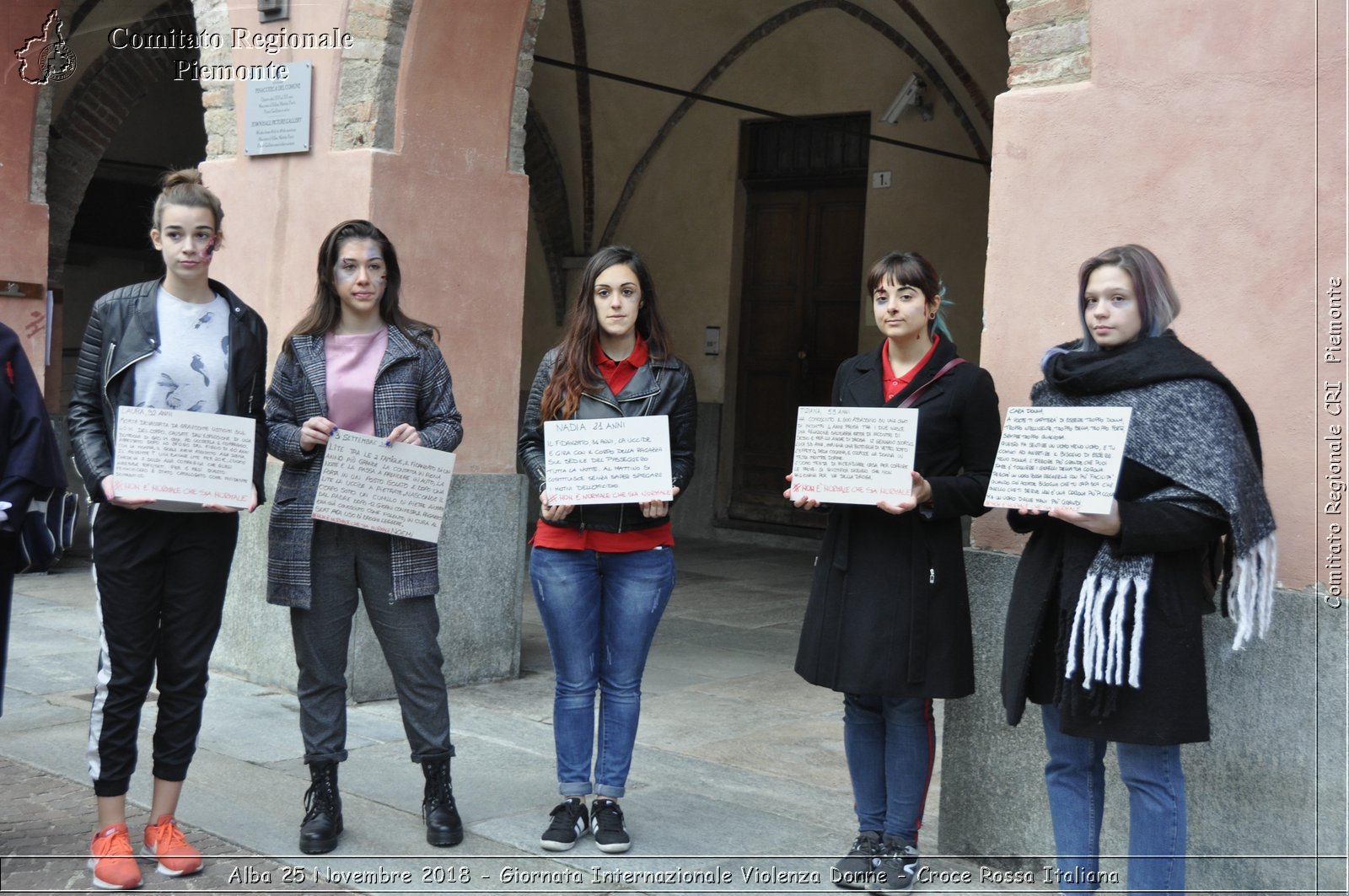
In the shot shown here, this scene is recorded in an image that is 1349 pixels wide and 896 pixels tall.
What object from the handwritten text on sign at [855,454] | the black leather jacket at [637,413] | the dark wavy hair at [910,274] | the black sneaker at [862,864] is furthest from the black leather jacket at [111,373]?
the black sneaker at [862,864]

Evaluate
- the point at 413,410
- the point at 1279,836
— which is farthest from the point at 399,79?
the point at 1279,836

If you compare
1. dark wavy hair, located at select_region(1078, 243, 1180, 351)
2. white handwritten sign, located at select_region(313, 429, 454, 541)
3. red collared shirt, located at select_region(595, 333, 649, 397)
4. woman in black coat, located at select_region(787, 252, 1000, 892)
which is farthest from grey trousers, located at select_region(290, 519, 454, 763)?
dark wavy hair, located at select_region(1078, 243, 1180, 351)

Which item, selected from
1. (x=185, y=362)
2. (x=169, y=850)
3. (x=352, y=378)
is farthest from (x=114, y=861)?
(x=352, y=378)

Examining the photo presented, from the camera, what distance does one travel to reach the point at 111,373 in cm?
383

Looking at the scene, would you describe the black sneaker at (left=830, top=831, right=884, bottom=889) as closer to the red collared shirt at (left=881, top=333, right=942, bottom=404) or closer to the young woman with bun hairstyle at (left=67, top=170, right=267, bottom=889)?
the red collared shirt at (left=881, top=333, right=942, bottom=404)

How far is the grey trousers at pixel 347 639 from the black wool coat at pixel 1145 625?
1.75 metres

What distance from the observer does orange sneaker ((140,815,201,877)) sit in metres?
3.89

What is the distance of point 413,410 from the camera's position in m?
4.21

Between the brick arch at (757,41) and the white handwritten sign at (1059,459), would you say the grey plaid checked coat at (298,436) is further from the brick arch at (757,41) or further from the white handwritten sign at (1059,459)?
the brick arch at (757,41)

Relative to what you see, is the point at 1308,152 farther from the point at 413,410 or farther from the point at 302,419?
the point at 302,419

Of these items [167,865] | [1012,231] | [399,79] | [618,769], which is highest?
[399,79]

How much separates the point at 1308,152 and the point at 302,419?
2.91 metres

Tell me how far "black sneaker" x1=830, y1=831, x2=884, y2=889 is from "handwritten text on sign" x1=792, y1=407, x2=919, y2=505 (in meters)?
1.02

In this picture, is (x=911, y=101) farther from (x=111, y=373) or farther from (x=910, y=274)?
(x=111, y=373)
